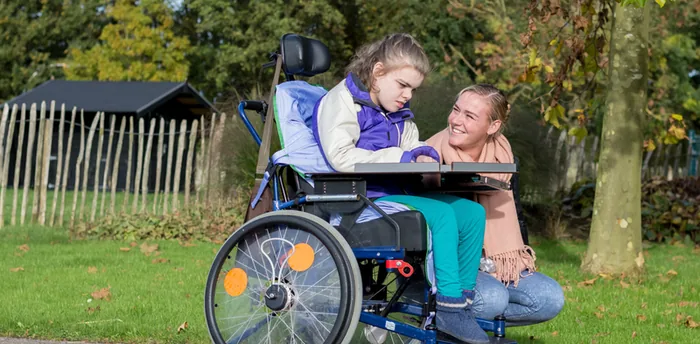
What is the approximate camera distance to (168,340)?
5316 millimetres

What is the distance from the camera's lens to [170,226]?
1185cm

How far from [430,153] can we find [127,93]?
25657 millimetres

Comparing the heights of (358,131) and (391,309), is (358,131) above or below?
above

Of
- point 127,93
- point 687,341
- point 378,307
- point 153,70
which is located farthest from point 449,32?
point 378,307

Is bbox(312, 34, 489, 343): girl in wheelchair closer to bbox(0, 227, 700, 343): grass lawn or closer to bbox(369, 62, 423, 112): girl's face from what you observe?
bbox(369, 62, 423, 112): girl's face

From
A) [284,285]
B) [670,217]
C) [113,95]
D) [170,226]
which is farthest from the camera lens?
[113,95]

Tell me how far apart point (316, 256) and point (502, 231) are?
0.84 metres

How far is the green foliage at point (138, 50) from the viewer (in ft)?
119

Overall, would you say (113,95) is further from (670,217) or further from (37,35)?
(670,217)

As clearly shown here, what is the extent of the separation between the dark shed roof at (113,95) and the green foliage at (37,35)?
1301 cm

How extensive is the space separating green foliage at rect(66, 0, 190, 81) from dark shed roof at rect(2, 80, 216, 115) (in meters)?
6.36

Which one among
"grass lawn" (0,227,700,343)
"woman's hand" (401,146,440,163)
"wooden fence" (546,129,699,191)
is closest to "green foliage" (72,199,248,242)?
"grass lawn" (0,227,700,343)

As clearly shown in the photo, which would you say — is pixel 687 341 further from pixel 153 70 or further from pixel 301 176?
pixel 153 70

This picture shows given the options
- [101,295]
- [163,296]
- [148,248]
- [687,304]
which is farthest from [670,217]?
[101,295]
